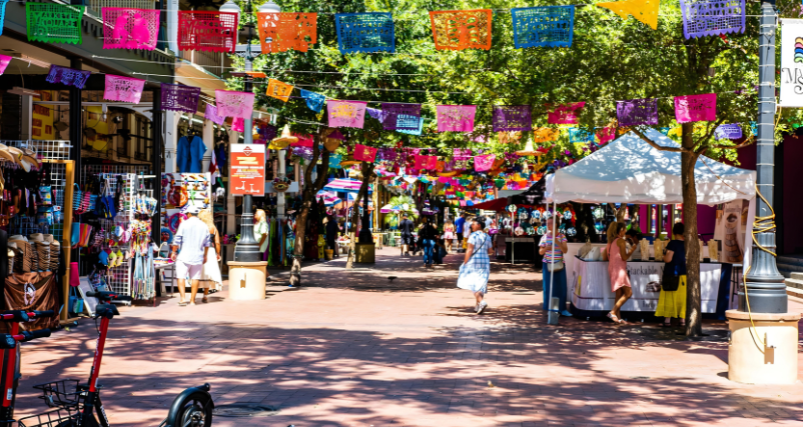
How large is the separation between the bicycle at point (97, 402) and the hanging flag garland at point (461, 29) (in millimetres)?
7844

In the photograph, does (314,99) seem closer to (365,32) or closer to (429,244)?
(365,32)

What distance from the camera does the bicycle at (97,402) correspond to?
4.88m

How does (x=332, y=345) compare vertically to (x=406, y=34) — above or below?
below

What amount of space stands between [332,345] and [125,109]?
13.1 meters

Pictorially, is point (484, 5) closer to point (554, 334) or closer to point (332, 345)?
point (554, 334)

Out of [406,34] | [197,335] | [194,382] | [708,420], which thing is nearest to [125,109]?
[406,34]

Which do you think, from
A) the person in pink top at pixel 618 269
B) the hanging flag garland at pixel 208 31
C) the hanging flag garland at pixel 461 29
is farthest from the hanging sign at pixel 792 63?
the hanging flag garland at pixel 208 31

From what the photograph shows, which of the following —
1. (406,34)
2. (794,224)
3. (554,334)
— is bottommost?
(554,334)

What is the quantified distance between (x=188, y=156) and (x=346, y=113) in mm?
5956

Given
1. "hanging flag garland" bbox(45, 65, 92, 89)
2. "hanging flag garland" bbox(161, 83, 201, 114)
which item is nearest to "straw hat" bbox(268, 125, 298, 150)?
"hanging flag garland" bbox(161, 83, 201, 114)

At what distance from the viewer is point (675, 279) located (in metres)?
13.4

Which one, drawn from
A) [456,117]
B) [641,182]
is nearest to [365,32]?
[456,117]

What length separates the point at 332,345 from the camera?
10969mm

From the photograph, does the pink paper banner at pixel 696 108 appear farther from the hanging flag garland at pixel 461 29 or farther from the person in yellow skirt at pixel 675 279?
the hanging flag garland at pixel 461 29
